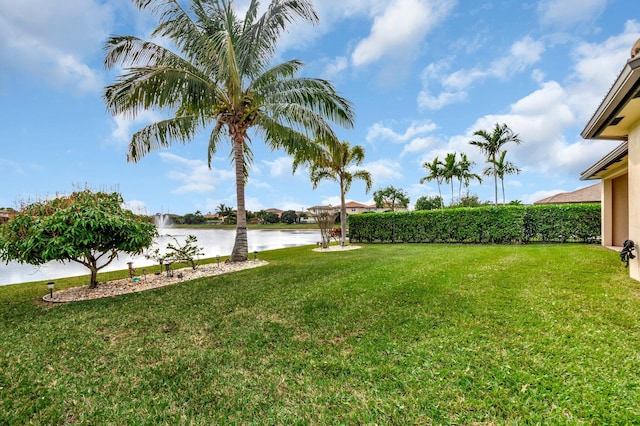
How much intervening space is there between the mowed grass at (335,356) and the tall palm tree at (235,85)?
5682 millimetres

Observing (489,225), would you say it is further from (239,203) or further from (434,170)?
(434,170)

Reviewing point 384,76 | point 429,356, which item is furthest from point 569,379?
point 384,76

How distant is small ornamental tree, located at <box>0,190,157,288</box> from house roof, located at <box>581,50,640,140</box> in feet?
28.6

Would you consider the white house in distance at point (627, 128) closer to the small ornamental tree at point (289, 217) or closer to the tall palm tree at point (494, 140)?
the tall palm tree at point (494, 140)

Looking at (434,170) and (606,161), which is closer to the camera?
(606,161)

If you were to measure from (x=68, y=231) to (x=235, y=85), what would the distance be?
5.62 meters

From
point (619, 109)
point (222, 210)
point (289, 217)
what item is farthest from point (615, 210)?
point (222, 210)

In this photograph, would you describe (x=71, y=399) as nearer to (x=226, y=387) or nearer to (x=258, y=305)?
(x=226, y=387)

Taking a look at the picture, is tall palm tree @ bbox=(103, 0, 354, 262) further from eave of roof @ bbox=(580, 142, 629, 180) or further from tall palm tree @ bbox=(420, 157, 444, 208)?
tall palm tree @ bbox=(420, 157, 444, 208)

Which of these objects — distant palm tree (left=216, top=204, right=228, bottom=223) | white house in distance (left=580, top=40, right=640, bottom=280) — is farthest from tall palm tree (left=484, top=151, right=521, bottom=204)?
distant palm tree (left=216, top=204, right=228, bottom=223)

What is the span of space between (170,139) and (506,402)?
1094 cm

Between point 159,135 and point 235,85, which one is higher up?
point 235,85

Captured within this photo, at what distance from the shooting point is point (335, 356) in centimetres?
319

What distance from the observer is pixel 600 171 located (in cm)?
1070
